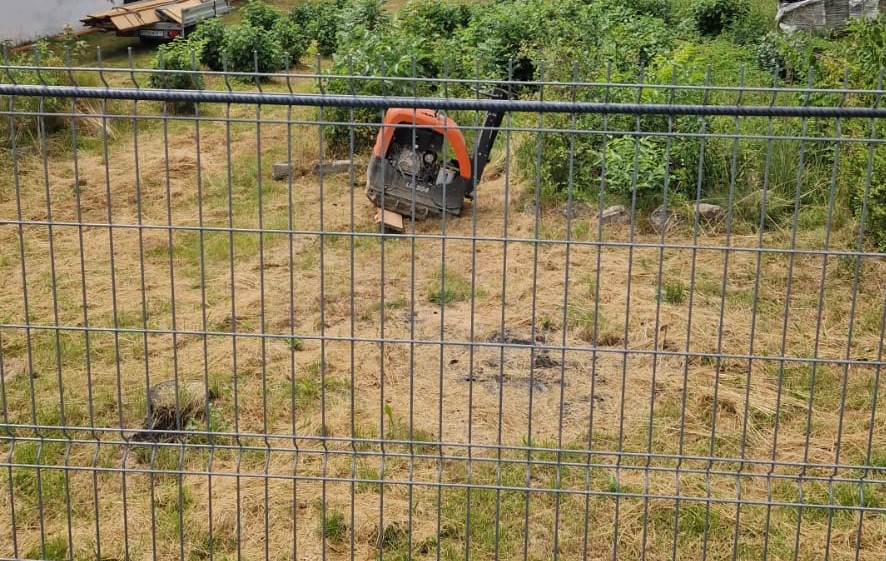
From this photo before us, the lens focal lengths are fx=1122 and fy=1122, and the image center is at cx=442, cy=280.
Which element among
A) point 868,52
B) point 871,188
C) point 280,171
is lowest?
point 280,171

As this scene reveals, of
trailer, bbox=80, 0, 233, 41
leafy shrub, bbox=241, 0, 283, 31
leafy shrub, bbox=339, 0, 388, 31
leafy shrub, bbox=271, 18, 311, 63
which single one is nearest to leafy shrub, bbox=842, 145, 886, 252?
leafy shrub, bbox=339, 0, 388, 31

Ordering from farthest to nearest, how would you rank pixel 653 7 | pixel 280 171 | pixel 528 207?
pixel 653 7, pixel 280 171, pixel 528 207

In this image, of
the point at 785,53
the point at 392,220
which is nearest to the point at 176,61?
the point at 392,220

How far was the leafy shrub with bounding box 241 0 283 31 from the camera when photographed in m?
16.0

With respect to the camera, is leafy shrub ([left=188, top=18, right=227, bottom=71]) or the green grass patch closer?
the green grass patch

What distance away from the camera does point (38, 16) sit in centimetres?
1596

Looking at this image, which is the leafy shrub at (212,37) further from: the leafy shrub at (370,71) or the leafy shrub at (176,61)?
the leafy shrub at (370,71)

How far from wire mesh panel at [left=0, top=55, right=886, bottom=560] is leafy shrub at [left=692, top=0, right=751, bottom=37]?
6756mm

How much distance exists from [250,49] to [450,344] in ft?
35.9

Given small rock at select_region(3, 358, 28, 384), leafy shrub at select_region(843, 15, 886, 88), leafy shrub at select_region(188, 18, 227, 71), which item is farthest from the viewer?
leafy shrub at select_region(188, 18, 227, 71)

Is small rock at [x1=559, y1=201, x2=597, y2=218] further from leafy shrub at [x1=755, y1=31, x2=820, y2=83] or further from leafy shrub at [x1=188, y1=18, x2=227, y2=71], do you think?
leafy shrub at [x1=188, y1=18, x2=227, y2=71]

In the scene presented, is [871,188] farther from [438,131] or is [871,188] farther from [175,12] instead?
[175,12]

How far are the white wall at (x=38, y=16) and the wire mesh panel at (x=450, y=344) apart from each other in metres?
5.69

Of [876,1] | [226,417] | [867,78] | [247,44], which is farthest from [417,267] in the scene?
[876,1]
